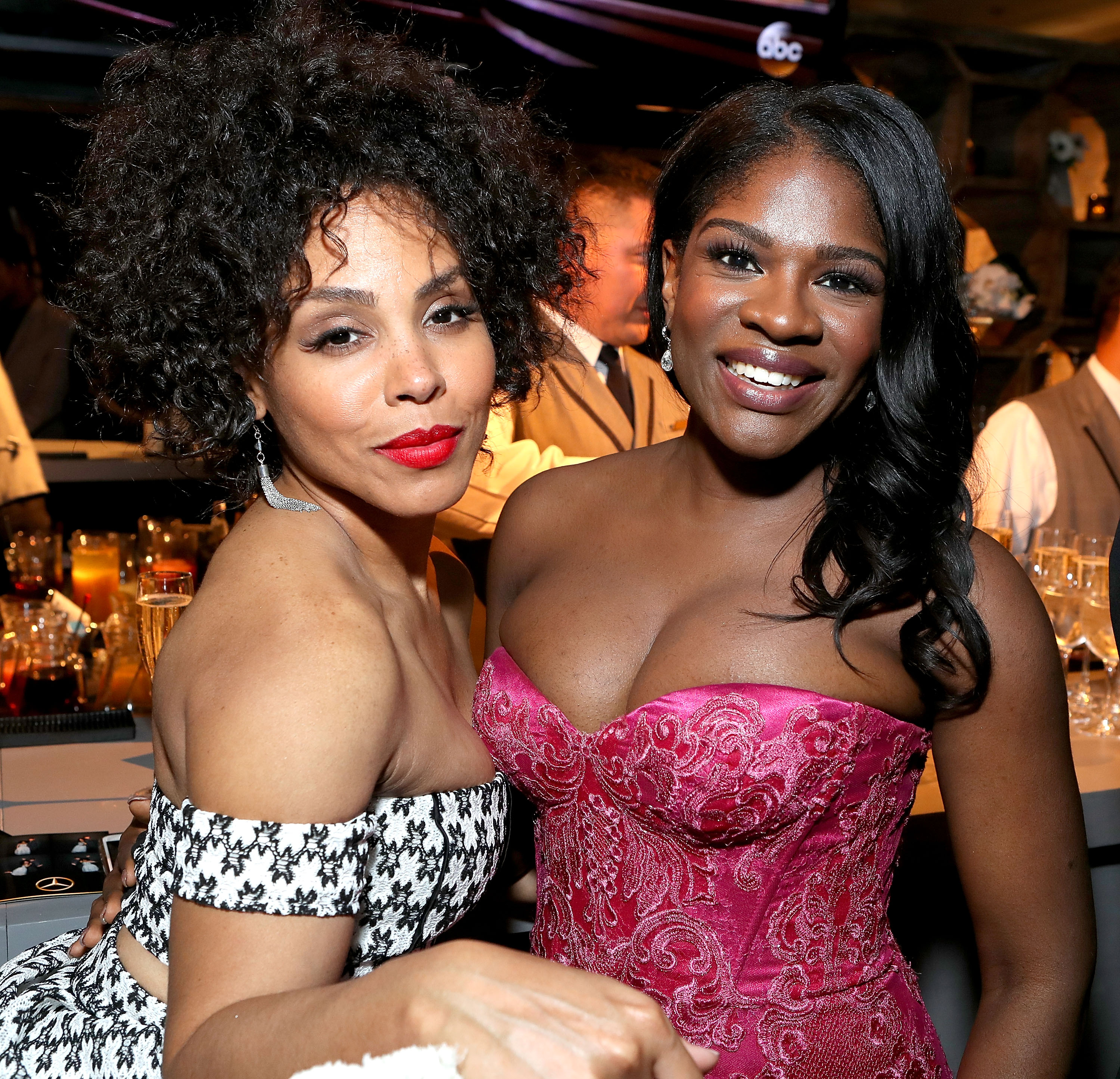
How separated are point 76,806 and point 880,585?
53.9 inches

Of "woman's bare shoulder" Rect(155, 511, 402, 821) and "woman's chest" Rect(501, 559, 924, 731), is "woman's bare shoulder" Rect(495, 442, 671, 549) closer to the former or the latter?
"woman's chest" Rect(501, 559, 924, 731)

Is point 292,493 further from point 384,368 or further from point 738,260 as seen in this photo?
point 738,260

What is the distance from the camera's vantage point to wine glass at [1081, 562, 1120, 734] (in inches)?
99.5

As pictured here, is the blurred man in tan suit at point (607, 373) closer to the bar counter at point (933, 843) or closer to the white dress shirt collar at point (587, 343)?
the white dress shirt collar at point (587, 343)

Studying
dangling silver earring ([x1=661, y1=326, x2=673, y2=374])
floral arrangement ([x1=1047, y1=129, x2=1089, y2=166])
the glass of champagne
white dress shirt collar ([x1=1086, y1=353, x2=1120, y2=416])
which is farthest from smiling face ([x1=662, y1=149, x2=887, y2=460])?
floral arrangement ([x1=1047, y1=129, x2=1089, y2=166])

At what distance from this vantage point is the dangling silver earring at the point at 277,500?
132cm

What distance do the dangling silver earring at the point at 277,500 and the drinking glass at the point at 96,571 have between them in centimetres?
184

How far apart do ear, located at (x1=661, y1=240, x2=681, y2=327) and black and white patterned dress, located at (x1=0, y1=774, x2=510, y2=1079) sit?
649 millimetres

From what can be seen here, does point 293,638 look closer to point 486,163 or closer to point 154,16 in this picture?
point 486,163

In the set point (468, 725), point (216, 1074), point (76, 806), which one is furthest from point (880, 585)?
point (76, 806)

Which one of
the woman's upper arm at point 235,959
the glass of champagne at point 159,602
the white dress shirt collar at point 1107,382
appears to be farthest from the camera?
the white dress shirt collar at point 1107,382

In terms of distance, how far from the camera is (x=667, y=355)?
1623mm

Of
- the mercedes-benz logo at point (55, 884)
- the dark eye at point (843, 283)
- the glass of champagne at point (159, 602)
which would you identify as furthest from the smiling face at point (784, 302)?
the mercedes-benz logo at point (55, 884)

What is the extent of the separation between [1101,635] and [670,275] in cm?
154
